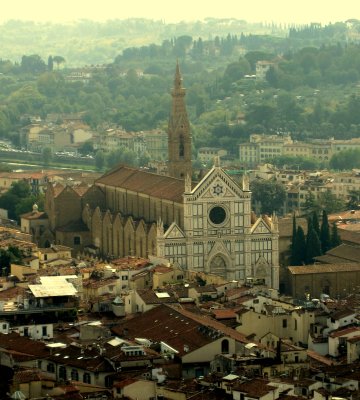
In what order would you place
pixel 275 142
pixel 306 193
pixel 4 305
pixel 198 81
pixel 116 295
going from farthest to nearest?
pixel 198 81 → pixel 275 142 → pixel 306 193 → pixel 116 295 → pixel 4 305

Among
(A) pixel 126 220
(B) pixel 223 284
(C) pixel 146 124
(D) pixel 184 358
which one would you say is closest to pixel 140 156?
(C) pixel 146 124

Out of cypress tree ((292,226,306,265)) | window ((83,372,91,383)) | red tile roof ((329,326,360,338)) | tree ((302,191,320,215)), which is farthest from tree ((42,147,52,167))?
window ((83,372,91,383))

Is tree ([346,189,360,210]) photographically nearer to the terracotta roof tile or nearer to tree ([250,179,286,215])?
tree ([250,179,286,215])

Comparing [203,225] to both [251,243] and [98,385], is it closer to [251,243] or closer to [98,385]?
[251,243]

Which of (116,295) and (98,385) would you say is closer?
(98,385)

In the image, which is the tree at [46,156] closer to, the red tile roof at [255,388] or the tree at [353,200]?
the tree at [353,200]

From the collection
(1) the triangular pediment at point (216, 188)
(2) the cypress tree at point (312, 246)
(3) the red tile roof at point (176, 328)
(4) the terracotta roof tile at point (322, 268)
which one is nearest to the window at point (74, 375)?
(3) the red tile roof at point (176, 328)
